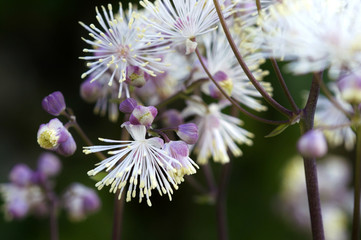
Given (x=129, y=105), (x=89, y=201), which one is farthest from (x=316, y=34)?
(x=89, y=201)

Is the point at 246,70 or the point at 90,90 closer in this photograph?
the point at 246,70

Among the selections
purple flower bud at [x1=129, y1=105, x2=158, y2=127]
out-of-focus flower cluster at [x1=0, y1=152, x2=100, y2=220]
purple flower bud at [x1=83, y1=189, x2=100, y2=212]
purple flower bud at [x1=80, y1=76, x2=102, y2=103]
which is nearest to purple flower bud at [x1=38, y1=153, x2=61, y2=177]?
out-of-focus flower cluster at [x1=0, y1=152, x2=100, y2=220]

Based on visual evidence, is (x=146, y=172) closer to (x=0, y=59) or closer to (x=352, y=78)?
(x=352, y=78)

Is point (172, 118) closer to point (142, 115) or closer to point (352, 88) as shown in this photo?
point (142, 115)

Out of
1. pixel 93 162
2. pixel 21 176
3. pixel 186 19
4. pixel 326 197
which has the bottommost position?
pixel 326 197

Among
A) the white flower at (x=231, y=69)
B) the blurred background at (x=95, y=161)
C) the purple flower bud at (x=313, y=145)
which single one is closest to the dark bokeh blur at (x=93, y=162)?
the blurred background at (x=95, y=161)

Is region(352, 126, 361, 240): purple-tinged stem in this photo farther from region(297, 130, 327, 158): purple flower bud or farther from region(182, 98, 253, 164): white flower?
region(182, 98, 253, 164): white flower

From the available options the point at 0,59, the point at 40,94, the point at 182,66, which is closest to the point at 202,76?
the point at 182,66
